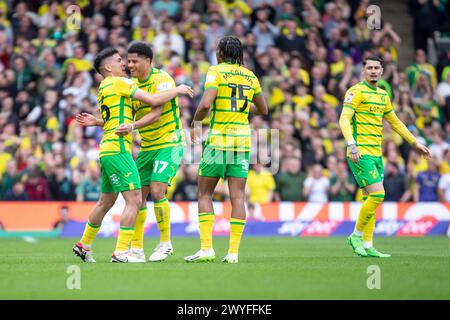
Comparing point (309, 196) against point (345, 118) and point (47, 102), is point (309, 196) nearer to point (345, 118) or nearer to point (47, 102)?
point (47, 102)

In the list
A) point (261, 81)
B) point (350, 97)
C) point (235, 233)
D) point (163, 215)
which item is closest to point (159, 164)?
point (163, 215)

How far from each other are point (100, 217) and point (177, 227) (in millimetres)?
8740

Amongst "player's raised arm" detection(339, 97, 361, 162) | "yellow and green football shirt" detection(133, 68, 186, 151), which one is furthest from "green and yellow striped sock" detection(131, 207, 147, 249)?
"player's raised arm" detection(339, 97, 361, 162)

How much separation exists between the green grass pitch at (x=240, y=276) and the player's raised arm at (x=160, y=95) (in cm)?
190

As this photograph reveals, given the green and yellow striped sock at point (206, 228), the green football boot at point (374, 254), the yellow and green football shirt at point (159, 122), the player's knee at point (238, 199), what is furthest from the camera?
the green football boot at point (374, 254)

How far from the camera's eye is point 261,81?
76.9 feet

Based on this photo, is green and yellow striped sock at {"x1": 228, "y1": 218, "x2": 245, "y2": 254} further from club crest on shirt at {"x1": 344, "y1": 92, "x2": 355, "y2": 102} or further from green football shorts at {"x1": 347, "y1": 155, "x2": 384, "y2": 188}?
club crest on shirt at {"x1": 344, "y1": 92, "x2": 355, "y2": 102}

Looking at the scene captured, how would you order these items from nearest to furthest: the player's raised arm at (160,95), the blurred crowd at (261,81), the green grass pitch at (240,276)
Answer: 1. the green grass pitch at (240,276)
2. the player's raised arm at (160,95)
3. the blurred crowd at (261,81)

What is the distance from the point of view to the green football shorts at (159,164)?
12.0m

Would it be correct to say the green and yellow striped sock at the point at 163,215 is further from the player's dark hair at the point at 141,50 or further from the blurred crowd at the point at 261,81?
the blurred crowd at the point at 261,81

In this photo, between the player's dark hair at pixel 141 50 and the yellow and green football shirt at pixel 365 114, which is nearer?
the player's dark hair at pixel 141 50

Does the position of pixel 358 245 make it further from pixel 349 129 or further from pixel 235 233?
pixel 235 233

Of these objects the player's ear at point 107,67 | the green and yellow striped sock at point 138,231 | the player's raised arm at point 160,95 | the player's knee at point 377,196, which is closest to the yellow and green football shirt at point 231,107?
the player's raised arm at point 160,95

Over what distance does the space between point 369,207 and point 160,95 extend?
11.4 ft
